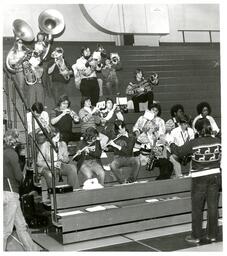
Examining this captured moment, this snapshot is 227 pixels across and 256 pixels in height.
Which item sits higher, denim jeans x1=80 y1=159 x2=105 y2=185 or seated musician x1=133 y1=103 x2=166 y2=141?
seated musician x1=133 y1=103 x2=166 y2=141

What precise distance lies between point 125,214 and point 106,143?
180cm

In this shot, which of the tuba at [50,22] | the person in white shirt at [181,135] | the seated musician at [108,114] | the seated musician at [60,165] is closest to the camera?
the seated musician at [60,165]

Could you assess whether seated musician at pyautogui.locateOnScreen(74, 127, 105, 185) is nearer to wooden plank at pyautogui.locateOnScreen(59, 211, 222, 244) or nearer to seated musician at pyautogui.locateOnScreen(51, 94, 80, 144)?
seated musician at pyautogui.locateOnScreen(51, 94, 80, 144)

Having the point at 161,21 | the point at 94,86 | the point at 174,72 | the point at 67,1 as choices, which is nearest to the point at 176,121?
the point at 94,86

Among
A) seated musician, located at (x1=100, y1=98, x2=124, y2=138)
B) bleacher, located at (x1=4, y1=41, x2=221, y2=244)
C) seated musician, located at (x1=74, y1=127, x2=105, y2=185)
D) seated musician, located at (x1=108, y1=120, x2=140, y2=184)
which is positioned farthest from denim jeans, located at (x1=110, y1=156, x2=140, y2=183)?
seated musician, located at (x1=100, y1=98, x2=124, y2=138)

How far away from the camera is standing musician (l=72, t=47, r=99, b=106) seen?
9320 mm

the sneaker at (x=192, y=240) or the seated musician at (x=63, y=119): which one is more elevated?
the seated musician at (x=63, y=119)

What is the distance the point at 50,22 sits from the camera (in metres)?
10.9

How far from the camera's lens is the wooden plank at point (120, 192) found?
260 inches

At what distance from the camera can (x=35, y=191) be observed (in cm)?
702

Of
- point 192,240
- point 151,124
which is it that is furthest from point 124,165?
point 192,240

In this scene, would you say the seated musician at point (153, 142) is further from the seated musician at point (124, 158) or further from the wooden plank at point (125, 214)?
the wooden plank at point (125, 214)

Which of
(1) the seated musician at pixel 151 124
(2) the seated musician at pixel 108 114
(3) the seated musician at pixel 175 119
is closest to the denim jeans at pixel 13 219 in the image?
(1) the seated musician at pixel 151 124

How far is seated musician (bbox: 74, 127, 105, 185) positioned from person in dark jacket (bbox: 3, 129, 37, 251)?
175 cm
